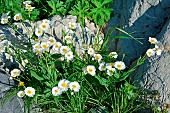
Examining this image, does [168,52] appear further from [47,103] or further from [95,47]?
[47,103]

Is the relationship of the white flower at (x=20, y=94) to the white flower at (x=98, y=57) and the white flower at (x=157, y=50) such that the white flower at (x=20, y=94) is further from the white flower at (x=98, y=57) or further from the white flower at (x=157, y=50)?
the white flower at (x=157, y=50)

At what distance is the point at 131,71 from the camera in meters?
3.63

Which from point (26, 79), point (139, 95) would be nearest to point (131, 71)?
point (139, 95)

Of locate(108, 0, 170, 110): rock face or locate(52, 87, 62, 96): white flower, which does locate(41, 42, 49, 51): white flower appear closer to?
locate(52, 87, 62, 96): white flower

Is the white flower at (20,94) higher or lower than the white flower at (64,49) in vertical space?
lower

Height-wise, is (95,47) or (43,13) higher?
(43,13)

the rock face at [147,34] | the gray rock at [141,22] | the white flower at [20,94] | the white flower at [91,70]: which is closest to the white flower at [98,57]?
the white flower at [91,70]

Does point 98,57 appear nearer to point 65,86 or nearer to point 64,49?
point 64,49

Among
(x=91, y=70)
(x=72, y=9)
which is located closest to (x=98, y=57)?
(x=91, y=70)

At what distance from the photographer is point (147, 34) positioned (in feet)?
13.1

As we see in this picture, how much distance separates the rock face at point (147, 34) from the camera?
3600mm

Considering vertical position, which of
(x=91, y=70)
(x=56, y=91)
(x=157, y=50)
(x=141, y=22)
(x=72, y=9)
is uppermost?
(x=72, y=9)

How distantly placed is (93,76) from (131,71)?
1.06 ft

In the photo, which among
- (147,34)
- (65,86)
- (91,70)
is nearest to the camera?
(65,86)
